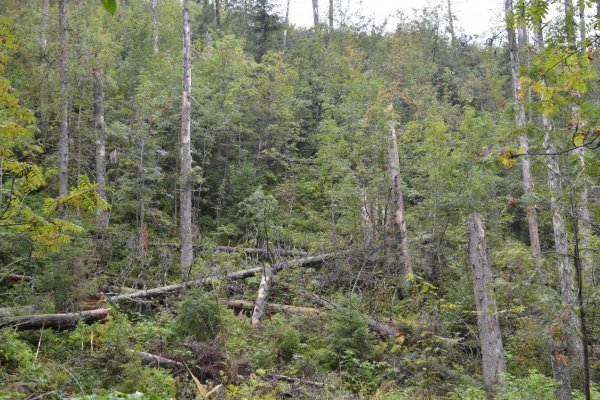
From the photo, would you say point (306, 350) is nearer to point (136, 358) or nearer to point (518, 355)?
point (136, 358)

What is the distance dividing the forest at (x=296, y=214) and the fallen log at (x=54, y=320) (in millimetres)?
40

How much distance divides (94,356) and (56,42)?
11997mm

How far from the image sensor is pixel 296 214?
762 inches

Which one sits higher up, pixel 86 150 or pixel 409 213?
pixel 86 150

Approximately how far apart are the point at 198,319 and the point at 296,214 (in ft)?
35.7

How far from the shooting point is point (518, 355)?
10.3 m

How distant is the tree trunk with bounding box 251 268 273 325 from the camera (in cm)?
1118

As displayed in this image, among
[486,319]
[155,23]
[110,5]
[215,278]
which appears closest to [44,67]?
[215,278]

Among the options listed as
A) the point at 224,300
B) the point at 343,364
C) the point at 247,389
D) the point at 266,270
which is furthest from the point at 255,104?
the point at 247,389

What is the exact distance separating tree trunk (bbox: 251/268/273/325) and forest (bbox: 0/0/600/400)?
0.05m

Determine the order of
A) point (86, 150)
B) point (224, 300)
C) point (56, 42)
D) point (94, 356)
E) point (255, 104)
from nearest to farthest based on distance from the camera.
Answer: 1. point (94, 356)
2. point (224, 300)
3. point (56, 42)
4. point (86, 150)
5. point (255, 104)

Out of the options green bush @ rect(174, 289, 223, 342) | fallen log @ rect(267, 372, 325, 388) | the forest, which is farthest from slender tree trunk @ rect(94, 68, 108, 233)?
fallen log @ rect(267, 372, 325, 388)

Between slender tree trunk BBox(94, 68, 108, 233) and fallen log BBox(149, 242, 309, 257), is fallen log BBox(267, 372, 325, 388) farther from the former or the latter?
slender tree trunk BBox(94, 68, 108, 233)

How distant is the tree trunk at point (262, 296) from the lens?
11.2 m
